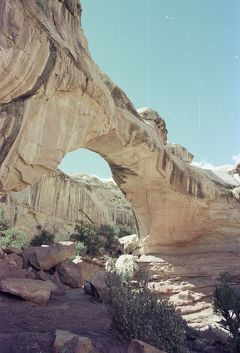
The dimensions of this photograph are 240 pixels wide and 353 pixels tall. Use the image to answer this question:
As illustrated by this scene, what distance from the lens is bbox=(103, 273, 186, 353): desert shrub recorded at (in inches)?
232

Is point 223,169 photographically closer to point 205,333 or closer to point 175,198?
point 175,198

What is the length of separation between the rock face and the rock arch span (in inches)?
804

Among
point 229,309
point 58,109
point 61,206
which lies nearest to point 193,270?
point 229,309

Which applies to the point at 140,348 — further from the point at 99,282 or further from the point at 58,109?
the point at 58,109

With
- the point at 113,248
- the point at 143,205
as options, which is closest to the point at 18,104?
the point at 143,205

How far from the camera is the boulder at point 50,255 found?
10.6 metres

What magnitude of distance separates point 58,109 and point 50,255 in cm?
489

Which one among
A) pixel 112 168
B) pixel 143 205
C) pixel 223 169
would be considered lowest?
pixel 143 205

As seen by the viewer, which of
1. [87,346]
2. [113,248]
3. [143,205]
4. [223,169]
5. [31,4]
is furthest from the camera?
[113,248]

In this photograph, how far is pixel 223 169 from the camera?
20328mm

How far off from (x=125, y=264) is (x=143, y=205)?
2.80 m

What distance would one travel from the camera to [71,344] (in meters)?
4.77

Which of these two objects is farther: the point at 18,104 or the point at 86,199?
the point at 86,199

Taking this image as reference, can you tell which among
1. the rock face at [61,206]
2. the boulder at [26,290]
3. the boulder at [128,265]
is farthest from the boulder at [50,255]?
the rock face at [61,206]
